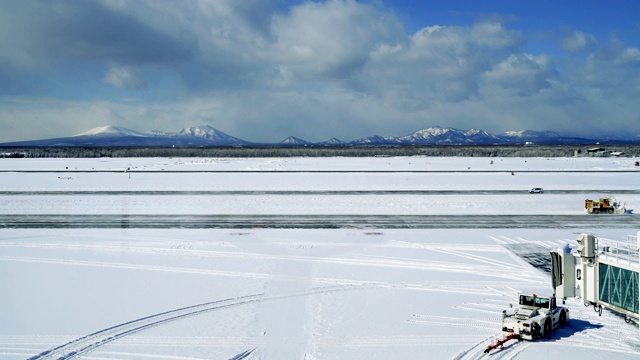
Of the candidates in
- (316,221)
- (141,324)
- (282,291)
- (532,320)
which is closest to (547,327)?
(532,320)

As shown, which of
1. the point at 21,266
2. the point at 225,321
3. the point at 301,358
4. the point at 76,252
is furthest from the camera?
the point at 76,252

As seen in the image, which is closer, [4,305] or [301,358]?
[301,358]

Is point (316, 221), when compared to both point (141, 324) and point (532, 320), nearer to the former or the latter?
point (141, 324)

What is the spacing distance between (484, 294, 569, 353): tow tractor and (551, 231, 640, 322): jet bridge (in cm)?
109

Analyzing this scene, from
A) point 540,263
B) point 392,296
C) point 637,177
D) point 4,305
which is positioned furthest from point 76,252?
point 637,177

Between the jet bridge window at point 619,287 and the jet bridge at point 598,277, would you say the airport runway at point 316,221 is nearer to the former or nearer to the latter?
the jet bridge at point 598,277

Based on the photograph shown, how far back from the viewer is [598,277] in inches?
648

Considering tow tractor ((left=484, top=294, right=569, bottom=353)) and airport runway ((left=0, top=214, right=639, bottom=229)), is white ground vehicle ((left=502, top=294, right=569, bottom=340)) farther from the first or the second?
airport runway ((left=0, top=214, right=639, bottom=229))

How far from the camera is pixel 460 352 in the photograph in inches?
572

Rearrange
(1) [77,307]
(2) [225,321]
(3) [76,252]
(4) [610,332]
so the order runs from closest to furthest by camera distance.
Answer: (4) [610,332] → (2) [225,321] → (1) [77,307] → (3) [76,252]

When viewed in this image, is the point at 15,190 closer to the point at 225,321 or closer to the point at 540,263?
the point at 225,321

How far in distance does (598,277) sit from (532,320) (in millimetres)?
3056

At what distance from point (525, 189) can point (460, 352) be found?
1726 inches

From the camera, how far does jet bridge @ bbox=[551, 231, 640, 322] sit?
15.3 m
